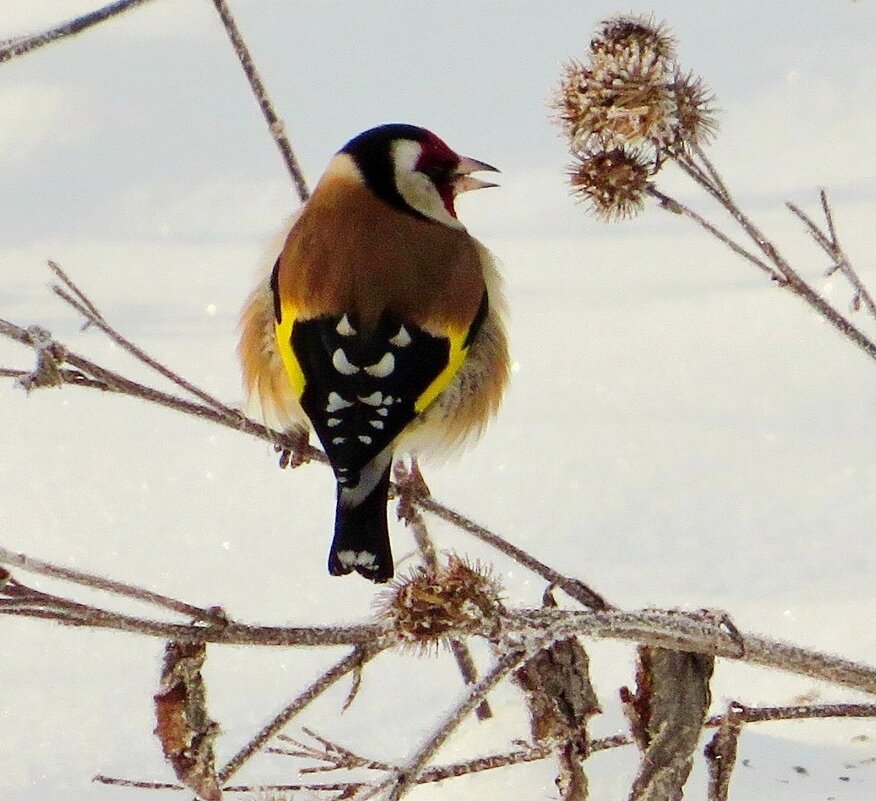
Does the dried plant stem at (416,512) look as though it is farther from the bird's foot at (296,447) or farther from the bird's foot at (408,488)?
the bird's foot at (296,447)

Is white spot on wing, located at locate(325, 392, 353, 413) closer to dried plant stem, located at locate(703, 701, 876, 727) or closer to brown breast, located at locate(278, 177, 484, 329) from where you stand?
brown breast, located at locate(278, 177, 484, 329)

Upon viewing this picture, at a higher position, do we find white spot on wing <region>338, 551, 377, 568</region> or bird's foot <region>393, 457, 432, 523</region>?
bird's foot <region>393, 457, 432, 523</region>

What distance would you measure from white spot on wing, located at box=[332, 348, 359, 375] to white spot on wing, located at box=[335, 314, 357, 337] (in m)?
0.07

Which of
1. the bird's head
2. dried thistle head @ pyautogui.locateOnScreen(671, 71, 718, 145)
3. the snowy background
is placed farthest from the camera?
the snowy background

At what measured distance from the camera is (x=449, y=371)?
121 inches

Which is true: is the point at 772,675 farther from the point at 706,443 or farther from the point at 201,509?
the point at 201,509

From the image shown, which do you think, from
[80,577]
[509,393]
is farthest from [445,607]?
[509,393]

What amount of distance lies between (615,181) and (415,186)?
0.80m

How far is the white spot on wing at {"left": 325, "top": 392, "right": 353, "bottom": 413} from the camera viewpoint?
2779 mm

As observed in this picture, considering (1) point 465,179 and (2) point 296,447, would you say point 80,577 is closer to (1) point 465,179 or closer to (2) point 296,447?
(2) point 296,447

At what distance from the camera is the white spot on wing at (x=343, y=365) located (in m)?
2.85

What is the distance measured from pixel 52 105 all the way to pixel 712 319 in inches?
145

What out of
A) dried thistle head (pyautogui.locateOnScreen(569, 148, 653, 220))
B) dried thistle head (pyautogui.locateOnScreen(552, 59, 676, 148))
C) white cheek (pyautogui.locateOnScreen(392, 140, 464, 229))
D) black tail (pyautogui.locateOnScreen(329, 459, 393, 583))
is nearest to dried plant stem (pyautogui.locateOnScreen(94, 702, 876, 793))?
black tail (pyautogui.locateOnScreen(329, 459, 393, 583))

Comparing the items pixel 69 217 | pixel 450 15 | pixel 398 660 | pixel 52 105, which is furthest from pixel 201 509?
pixel 450 15
